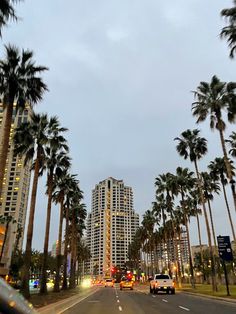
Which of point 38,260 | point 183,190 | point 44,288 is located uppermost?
point 183,190

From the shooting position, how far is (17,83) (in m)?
24.4

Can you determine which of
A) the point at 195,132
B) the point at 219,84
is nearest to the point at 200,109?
the point at 219,84

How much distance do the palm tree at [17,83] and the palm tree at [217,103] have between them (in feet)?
62.9

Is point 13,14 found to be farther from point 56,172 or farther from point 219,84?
point 219,84

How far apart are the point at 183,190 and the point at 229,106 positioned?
26.7m

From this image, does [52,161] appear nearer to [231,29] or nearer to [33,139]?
[33,139]

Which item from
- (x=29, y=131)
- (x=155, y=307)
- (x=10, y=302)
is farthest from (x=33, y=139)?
(x=10, y=302)

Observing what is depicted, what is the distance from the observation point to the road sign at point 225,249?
3056cm

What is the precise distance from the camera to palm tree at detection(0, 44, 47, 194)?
949 inches

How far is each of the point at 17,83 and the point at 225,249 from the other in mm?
22692

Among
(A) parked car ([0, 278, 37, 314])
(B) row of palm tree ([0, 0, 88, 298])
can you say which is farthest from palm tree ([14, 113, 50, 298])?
(A) parked car ([0, 278, 37, 314])

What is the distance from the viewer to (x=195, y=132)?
47844mm

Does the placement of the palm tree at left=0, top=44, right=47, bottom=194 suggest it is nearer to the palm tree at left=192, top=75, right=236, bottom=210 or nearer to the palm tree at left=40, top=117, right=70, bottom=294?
the palm tree at left=40, top=117, right=70, bottom=294

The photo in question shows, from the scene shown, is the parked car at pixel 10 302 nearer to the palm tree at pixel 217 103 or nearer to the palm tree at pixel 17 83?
the palm tree at pixel 17 83
